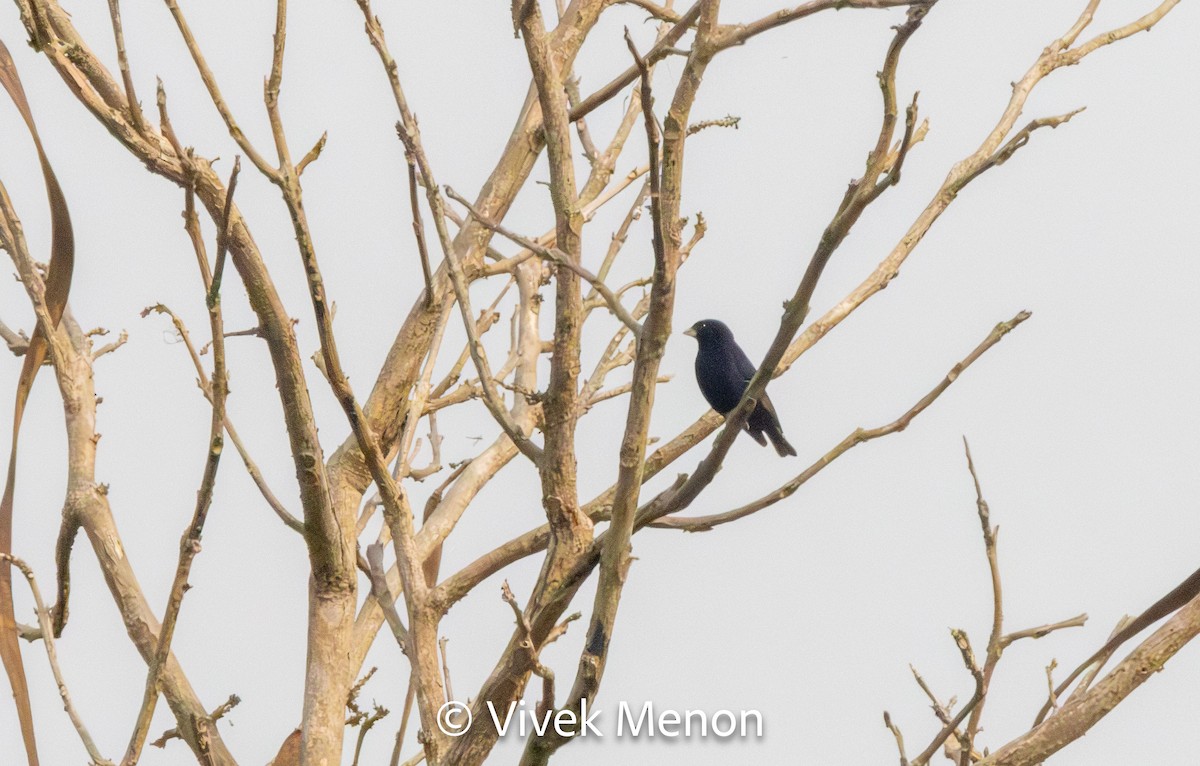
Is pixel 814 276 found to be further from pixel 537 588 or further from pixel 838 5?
pixel 537 588

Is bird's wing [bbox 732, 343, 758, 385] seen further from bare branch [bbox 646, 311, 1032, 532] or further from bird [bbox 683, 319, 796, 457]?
bare branch [bbox 646, 311, 1032, 532]

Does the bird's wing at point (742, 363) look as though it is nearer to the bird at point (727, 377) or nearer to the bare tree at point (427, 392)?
the bird at point (727, 377)

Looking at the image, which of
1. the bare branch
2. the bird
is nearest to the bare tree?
the bare branch

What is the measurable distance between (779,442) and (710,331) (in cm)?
63

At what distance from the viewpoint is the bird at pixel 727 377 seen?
18.3 ft

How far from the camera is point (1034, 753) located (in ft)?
9.64

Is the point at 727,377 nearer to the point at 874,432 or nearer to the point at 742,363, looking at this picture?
the point at 742,363

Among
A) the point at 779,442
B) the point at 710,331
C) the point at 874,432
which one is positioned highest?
the point at 710,331

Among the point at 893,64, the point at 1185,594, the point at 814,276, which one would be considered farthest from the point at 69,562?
the point at 1185,594

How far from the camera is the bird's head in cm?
602

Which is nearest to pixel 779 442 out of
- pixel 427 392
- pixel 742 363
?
pixel 742 363

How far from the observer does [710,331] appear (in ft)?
19.9

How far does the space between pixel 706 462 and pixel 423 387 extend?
4.56ft

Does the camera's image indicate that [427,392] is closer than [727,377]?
Yes
